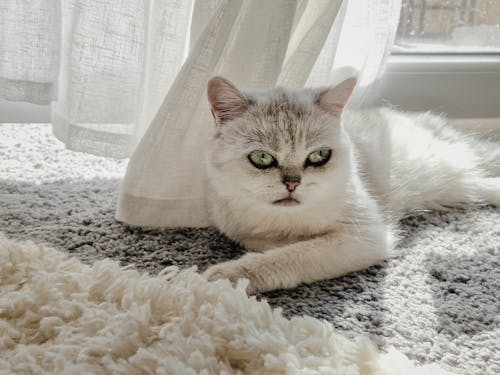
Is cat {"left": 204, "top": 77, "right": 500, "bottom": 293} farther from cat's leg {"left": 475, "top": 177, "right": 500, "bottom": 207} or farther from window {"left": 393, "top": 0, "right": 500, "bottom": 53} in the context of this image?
window {"left": 393, "top": 0, "right": 500, "bottom": 53}

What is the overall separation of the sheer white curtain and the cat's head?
→ 0.34 feet

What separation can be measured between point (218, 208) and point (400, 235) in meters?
0.46

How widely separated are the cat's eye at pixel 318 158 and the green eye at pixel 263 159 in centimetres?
8

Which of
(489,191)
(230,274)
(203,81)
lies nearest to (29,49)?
(203,81)

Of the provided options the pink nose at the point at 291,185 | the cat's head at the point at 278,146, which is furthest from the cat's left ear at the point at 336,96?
the pink nose at the point at 291,185

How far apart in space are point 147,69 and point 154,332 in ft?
2.55

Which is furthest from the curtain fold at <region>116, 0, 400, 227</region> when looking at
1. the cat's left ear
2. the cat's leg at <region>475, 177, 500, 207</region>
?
the cat's leg at <region>475, 177, 500, 207</region>

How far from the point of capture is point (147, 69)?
137cm

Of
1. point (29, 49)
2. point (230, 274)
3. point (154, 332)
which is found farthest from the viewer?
point (29, 49)

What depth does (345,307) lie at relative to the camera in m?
1.01

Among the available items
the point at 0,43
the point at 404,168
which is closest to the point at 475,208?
the point at 404,168

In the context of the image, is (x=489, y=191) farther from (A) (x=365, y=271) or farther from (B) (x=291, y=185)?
(B) (x=291, y=185)

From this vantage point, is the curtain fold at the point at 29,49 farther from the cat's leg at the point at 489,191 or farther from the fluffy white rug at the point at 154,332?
the cat's leg at the point at 489,191

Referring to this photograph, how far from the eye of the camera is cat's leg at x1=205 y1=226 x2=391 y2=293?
1060 millimetres
